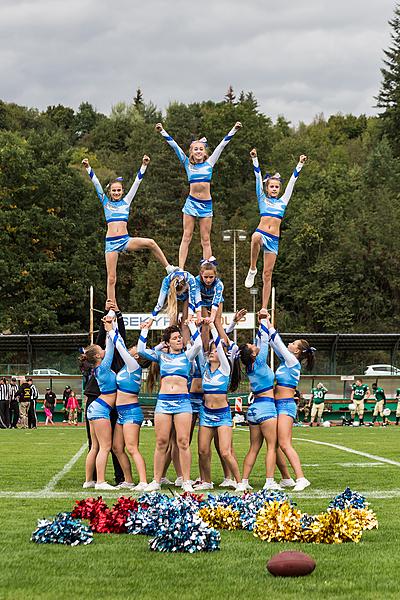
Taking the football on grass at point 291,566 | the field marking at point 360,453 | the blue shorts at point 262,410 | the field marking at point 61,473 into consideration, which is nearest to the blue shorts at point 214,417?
the blue shorts at point 262,410

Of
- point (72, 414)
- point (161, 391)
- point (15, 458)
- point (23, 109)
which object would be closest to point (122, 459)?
point (161, 391)

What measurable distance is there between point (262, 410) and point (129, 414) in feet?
5.22

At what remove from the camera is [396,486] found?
12.4m

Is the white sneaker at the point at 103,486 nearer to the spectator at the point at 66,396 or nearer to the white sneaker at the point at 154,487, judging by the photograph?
the white sneaker at the point at 154,487

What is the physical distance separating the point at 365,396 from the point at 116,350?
27811 mm

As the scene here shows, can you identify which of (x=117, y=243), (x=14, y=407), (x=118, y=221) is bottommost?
(x=14, y=407)

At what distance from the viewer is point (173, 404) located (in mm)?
11773

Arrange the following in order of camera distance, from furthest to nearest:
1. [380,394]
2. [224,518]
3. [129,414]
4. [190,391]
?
[380,394]
[190,391]
[129,414]
[224,518]

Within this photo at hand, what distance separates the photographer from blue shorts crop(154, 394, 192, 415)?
463 inches

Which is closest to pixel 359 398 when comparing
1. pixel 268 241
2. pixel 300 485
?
pixel 268 241

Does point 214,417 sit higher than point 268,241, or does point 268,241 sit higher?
point 268,241

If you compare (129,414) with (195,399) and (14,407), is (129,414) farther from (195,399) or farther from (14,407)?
(14,407)

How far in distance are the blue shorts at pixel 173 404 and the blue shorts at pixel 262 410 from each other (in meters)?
0.90

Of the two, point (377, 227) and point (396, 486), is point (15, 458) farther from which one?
point (377, 227)
